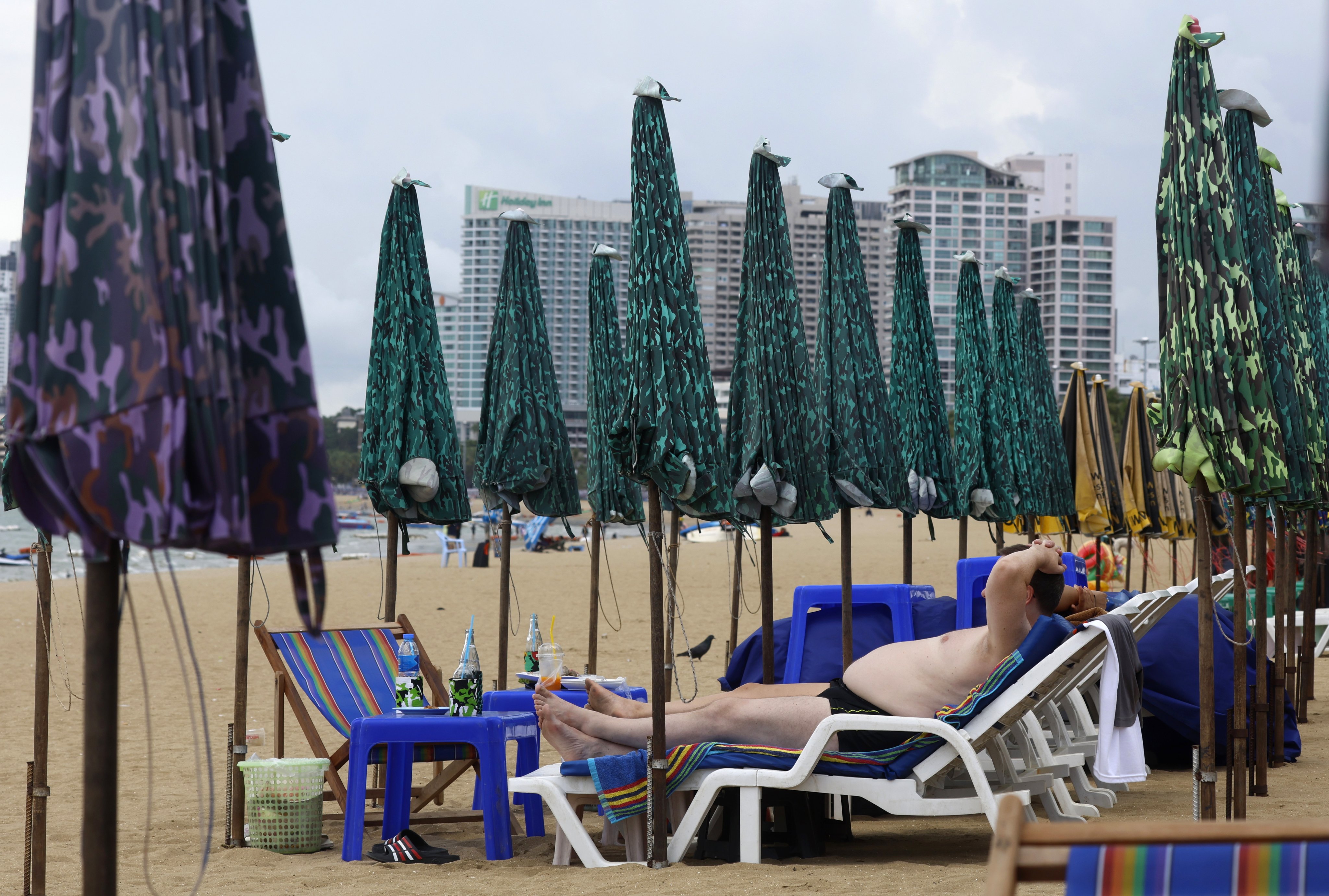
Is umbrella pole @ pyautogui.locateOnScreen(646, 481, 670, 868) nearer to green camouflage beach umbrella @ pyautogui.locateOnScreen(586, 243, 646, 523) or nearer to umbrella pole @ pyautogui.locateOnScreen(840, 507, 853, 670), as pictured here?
umbrella pole @ pyautogui.locateOnScreen(840, 507, 853, 670)

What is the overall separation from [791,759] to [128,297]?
3.04m

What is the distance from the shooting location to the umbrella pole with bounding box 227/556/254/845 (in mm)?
5172

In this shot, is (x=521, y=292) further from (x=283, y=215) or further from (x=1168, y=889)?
(x=1168, y=889)

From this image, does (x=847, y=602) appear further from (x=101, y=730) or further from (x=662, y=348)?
(x=101, y=730)

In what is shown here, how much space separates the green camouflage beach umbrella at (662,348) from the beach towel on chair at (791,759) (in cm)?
97

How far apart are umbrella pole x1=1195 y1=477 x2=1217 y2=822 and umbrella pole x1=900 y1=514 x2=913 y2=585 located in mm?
3601

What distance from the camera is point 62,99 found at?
6.73 feet

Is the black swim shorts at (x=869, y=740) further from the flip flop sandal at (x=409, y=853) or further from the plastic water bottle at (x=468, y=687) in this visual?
the flip flop sandal at (x=409, y=853)

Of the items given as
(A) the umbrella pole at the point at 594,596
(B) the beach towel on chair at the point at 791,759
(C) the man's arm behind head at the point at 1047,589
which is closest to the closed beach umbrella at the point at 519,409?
(A) the umbrella pole at the point at 594,596

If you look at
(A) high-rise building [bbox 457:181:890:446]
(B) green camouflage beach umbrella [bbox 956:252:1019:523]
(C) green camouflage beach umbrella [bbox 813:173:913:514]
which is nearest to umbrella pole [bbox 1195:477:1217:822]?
(C) green camouflage beach umbrella [bbox 813:173:913:514]

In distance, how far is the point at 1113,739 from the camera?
4.50 meters

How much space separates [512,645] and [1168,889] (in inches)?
510

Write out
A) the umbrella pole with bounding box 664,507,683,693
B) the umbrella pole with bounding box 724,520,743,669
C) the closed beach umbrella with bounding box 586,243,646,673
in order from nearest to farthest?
the umbrella pole with bounding box 664,507,683,693, the closed beach umbrella with bounding box 586,243,646,673, the umbrella pole with bounding box 724,520,743,669

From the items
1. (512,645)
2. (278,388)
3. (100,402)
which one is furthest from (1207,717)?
(512,645)
